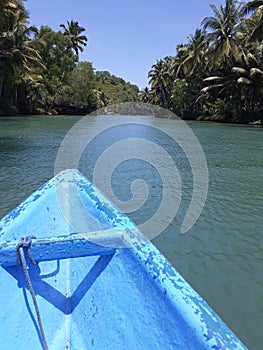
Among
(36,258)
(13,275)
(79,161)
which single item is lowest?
(79,161)

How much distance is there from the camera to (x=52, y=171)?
7.87 metres

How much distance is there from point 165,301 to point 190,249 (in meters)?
2.48

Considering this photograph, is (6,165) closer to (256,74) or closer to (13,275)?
(13,275)

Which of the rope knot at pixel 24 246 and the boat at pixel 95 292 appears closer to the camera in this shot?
the boat at pixel 95 292

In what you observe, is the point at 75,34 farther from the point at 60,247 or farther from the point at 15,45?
the point at 60,247

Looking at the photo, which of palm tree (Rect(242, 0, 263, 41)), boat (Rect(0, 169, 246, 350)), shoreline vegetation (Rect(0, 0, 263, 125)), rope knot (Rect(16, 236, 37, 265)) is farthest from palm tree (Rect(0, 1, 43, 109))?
rope knot (Rect(16, 236, 37, 265))

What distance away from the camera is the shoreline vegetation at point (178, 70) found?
25.0 metres

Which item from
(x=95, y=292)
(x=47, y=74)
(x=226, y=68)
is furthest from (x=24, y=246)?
(x=47, y=74)

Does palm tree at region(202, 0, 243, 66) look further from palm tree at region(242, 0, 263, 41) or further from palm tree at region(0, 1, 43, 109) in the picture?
palm tree at region(0, 1, 43, 109)

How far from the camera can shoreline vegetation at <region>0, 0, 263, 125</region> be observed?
25.0m

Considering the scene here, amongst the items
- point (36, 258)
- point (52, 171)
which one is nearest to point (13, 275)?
point (36, 258)

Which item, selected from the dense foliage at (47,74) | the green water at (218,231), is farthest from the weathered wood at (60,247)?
the dense foliage at (47,74)

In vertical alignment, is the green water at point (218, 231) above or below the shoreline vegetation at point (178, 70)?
below

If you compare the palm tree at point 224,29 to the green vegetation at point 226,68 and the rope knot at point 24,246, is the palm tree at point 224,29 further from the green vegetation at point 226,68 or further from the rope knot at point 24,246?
the rope knot at point 24,246
